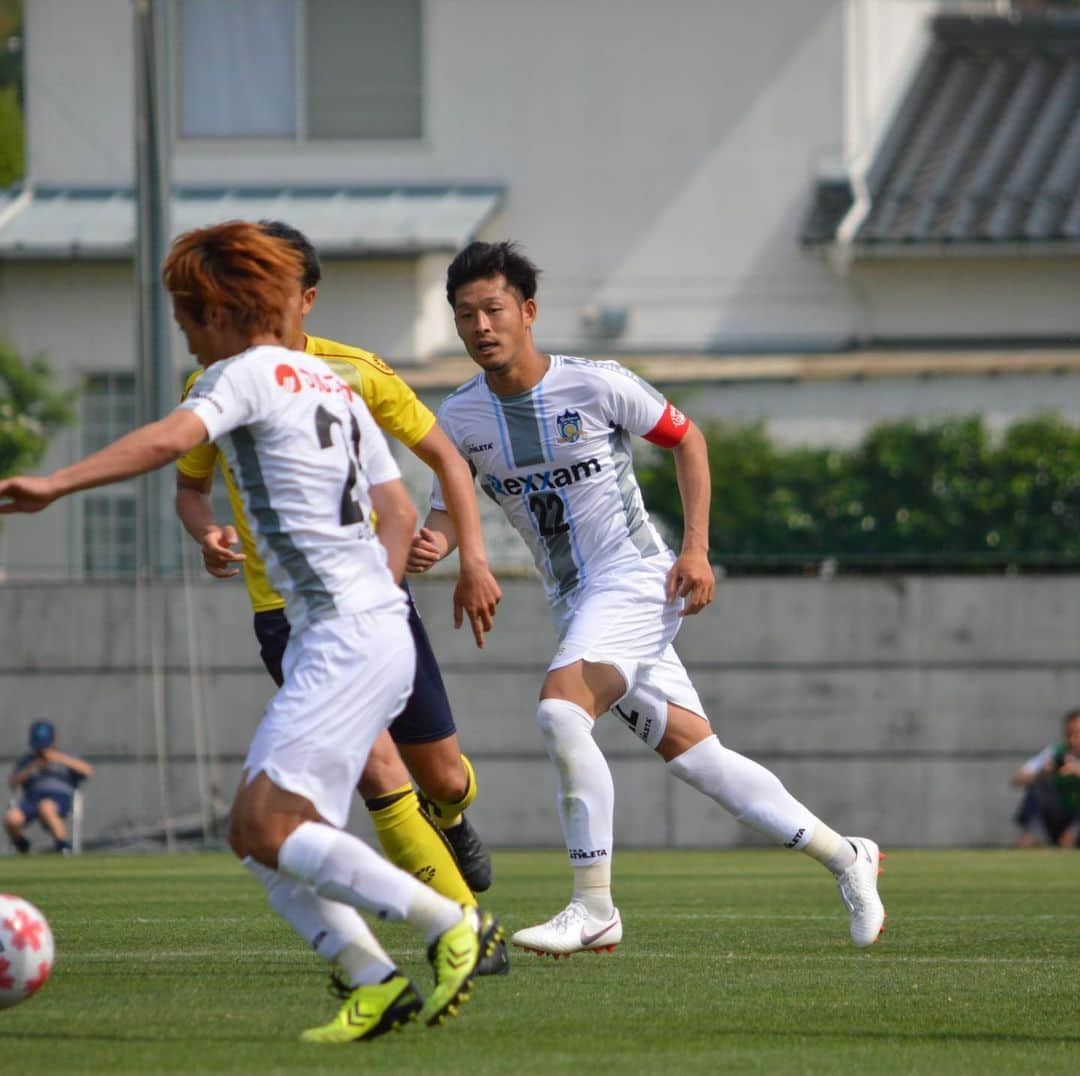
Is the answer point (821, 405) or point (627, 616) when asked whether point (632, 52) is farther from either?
point (627, 616)

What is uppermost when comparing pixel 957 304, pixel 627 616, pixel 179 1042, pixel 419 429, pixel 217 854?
pixel 957 304

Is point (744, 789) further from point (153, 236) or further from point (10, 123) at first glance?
point (10, 123)

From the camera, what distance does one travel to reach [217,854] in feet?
54.1

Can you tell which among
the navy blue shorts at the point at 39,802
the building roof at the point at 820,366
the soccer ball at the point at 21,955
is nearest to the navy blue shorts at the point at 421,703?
the soccer ball at the point at 21,955

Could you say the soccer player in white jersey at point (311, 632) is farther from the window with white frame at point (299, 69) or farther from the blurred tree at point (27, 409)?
the window with white frame at point (299, 69)

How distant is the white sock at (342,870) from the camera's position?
4859 mm

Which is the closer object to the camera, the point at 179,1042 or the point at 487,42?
the point at 179,1042

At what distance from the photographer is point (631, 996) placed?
589 centimetres

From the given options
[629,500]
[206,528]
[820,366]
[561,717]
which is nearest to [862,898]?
[561,717]

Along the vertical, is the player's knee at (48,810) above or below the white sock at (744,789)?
below

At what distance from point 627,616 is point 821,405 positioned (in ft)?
44.8

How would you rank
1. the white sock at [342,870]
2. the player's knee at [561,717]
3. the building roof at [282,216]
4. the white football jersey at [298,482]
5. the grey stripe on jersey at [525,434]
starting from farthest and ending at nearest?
1. the building roof at [282,216]
2. the grey stripe on jersey at [525,434]
3. the player's knee at [561,717]
4. the white football jersey at [298,482]
5. the white sock at [342,870]

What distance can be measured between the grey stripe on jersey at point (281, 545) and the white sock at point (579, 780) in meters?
1.96

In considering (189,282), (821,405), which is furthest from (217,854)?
(189,282)
